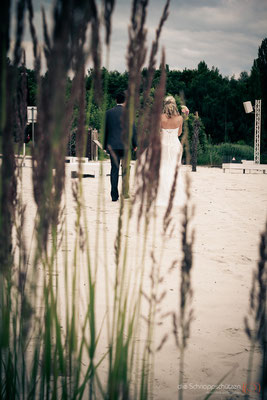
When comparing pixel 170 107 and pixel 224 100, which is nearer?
pixel 170 107

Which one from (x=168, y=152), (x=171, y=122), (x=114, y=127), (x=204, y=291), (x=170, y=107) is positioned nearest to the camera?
(x=204, y=291)

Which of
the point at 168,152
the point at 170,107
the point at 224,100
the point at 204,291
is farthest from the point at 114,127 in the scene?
the point at 224,100

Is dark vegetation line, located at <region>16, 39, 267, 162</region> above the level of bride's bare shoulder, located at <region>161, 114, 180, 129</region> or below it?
above

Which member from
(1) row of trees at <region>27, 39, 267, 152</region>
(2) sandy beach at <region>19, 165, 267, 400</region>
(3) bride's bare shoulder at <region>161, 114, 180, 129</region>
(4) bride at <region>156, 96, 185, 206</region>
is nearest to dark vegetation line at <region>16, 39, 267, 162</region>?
(1) row of trees at <region>27, 39, 267, 152</region>

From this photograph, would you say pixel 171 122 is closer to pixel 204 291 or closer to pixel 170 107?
pixel 170 107

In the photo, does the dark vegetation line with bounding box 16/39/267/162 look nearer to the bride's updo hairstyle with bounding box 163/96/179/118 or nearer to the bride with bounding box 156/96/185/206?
the bride with bounding box 156/96/185/206

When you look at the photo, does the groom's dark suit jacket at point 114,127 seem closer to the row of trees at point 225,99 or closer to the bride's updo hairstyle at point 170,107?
the bride's updo hairstyle at point 170,107

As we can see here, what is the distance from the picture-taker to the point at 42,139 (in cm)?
95

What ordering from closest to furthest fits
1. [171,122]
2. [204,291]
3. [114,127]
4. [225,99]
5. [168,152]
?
[204,291], [114,127], [171,122], [168,152], [225,99]

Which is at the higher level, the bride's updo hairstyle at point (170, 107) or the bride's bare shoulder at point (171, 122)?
the bride's updo hairstyle at point (170, 107)

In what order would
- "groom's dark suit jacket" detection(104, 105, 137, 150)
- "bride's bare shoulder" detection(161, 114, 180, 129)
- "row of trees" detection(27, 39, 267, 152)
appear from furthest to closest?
"row of trees" detection(27, 39, 267, 152) < "bride's bare shoulder" detection(161, 114, 180, 129) < "groom's dark suit jacket" detection(104, 105, 137, 150)

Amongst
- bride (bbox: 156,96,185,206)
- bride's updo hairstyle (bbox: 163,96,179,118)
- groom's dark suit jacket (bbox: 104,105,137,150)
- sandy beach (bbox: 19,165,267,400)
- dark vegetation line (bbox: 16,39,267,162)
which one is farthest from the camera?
dark vegetation line (bbox: 16,39,267,162)

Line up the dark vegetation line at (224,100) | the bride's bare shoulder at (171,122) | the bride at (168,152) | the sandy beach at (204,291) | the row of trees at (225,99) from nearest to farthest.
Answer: the sandy beach at (204,291)
the bride's bare shoulder at (171,122)
the bride at (168,152)
the dark vegetation line at (224,100)
the row of trees at (225,99)

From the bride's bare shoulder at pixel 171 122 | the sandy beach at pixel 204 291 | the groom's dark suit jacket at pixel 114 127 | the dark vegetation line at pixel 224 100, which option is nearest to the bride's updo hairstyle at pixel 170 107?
the bride's bare shoulder at pixel 171 122
